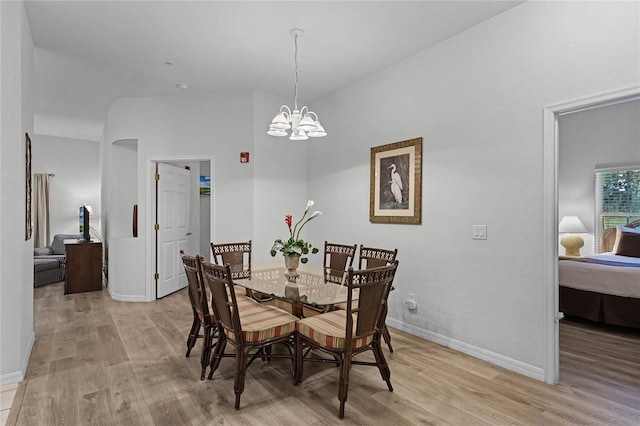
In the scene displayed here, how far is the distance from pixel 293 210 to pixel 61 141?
601 centimetres

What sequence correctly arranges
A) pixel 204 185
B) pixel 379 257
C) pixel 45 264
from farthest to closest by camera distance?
1. pixel 204 185
2. pixel 45 264
3. pixel 379 257

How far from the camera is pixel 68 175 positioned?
301 inches

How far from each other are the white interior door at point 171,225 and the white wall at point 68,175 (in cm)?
356

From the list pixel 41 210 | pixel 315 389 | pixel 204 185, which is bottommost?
pixel 315 389

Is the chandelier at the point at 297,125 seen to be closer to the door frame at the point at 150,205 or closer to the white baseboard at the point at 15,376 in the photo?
the door frame at the point at 150,205

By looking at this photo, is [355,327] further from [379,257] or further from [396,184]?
[396,184]

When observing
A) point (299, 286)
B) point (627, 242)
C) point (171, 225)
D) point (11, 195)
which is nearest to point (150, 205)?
point (171, 225)

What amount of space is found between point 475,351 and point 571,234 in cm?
379

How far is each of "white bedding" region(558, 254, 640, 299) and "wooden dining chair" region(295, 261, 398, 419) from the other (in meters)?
2.97

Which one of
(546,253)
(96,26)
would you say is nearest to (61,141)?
(96,26)

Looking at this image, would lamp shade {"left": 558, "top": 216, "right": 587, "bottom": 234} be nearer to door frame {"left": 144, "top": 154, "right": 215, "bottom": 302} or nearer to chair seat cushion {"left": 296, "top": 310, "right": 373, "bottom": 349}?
chair seat cushion {"left": 296, "top": 310, "right": 373, "bottom": 349}

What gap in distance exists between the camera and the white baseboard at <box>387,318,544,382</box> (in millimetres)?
2649

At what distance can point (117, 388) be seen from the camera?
249cm

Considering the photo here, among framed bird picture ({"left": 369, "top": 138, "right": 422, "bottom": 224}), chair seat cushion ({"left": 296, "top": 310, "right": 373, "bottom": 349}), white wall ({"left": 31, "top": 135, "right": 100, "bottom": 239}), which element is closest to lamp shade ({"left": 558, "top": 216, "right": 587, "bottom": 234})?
framed bird picture ({"left": 369, "top": 138, "right": 422, "bottom": 224})
